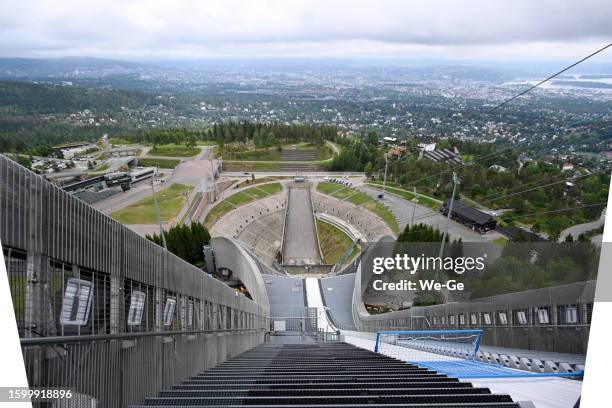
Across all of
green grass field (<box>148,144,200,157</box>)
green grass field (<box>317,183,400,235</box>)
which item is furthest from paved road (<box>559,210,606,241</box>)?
green grass field (<box>148,144,200,157</box>)

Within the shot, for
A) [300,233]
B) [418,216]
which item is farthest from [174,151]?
[418,216]

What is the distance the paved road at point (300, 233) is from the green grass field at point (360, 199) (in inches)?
70.6

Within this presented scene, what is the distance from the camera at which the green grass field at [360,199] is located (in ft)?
106

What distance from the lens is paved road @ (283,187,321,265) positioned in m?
30.3

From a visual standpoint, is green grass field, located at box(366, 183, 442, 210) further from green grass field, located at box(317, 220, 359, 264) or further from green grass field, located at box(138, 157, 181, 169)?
green grass field, located at box(138, 157, 181, 169)

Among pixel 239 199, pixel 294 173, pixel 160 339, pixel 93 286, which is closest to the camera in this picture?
pixel 93 286

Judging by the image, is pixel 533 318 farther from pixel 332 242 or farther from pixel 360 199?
pixel 360 199

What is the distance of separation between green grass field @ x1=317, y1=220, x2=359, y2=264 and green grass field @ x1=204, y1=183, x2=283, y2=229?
611 cm

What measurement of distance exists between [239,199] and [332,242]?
28.6 feet

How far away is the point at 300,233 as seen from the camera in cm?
3366

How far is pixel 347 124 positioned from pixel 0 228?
7055 cm

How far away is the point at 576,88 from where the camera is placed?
48219 mm

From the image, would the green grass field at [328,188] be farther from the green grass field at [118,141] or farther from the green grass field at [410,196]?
the green grass field at [118,141]

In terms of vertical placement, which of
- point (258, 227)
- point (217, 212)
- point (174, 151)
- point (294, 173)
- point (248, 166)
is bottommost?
point (258, 227)
